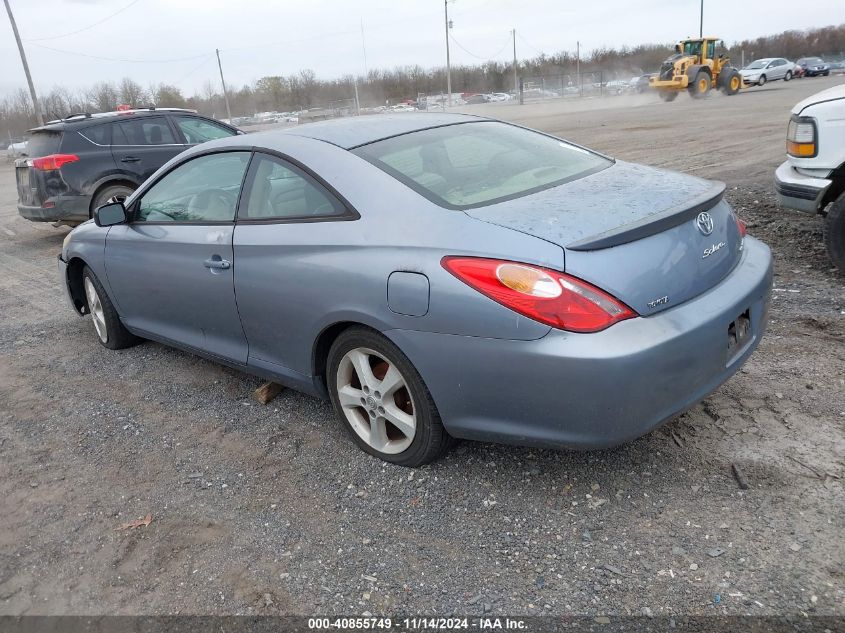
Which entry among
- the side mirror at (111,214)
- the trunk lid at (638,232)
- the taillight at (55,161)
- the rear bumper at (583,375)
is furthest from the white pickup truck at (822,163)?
the taillight at (55,161)

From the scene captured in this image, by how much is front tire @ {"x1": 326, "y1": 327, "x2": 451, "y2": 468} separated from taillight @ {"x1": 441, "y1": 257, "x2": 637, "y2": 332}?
57 cm

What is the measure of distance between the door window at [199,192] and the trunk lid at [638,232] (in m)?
1.55

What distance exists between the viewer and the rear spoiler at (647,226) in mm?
2480

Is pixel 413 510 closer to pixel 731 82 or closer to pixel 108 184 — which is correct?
pixel 108 184

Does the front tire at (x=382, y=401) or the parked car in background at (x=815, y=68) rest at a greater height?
the front tire at (x=382, y=401)

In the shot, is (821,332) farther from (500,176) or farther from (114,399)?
(114,399)

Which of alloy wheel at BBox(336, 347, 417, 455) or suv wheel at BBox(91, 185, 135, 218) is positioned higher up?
suv wheel at BBox(91, 185, 135, 218)

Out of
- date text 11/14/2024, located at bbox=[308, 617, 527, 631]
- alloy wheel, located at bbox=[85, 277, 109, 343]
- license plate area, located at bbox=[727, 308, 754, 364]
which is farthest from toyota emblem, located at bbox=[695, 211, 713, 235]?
alloy wheel, located at bbox=[85, 277, 109, 343]

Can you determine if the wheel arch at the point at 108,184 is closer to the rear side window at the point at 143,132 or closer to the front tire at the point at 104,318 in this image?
the rear side window at the point at 143,132

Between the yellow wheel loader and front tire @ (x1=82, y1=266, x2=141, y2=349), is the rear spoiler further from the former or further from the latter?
the yellow wheel loader

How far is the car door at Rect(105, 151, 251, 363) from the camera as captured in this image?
3658 millimetres

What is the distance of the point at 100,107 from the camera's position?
58.5 meters

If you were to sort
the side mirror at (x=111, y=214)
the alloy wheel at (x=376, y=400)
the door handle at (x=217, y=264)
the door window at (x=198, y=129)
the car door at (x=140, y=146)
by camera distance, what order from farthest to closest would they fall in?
the door window at (x=198, y=129) < the car door at (x=140, y=146) < the side mirror at (x=111, y=214) < the door handle at (x=217, y=264) < the alloy wheel at (x=376, y=400)

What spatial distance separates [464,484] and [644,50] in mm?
79733
